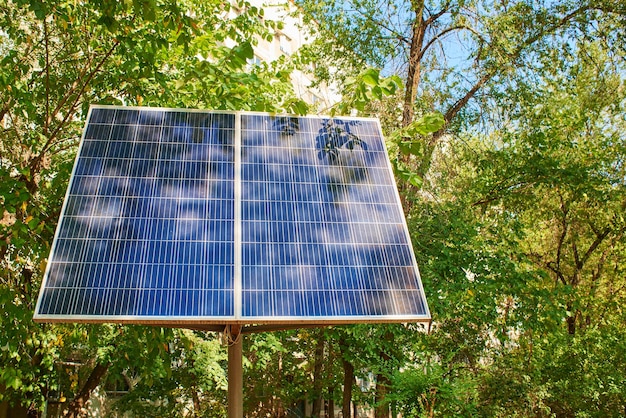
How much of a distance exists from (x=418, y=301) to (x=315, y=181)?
171 centimetres

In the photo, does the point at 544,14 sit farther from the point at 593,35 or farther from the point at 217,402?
the point at 217,402

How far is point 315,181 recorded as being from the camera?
6.09 meters

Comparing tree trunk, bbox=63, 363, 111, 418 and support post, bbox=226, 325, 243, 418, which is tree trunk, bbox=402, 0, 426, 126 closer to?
support post, bbox=226, 325, 243, 418

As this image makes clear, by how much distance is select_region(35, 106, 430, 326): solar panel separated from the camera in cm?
483

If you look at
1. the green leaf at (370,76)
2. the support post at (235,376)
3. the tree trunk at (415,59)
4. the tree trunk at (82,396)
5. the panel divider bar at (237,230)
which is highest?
the tree trunk at (415,59)

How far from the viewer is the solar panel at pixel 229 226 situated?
4828 millimetres

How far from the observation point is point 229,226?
5.45 metres

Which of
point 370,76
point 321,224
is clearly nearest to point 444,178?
point 370,76

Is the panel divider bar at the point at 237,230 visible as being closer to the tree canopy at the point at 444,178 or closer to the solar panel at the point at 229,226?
the solar panel at the point at 229,226

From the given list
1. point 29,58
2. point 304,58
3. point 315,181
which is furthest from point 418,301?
point 304,58

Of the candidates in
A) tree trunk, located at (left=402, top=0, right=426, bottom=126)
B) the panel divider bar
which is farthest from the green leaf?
tree trunk, located at (left=402, top=0, right=426, bottom=126)

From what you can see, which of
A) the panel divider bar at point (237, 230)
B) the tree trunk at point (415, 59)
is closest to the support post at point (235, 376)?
the panel divider bar at point (237, 230)

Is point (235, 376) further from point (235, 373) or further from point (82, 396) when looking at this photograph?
point (82, 396)

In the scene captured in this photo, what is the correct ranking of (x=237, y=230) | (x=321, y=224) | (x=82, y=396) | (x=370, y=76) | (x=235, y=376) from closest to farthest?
(x=237, y=230), (x=321, y=224), (x=235, y=376), (x=370, y=76), (x=82, y=396)
